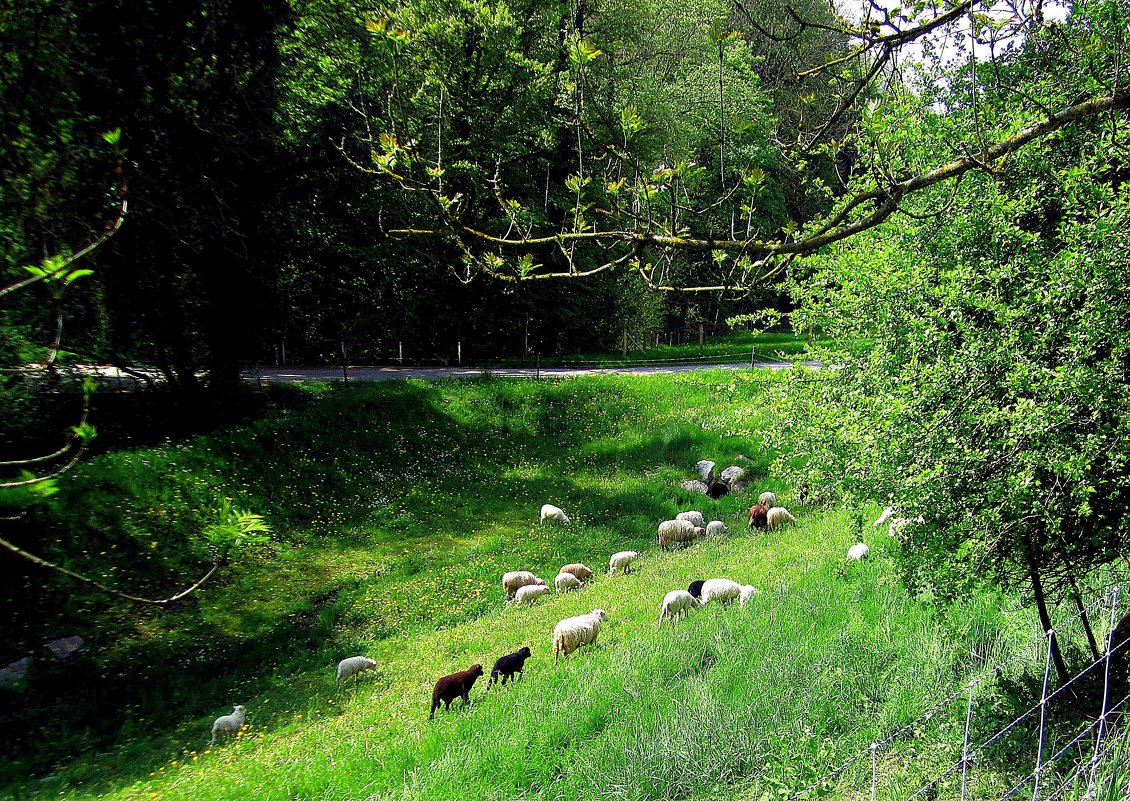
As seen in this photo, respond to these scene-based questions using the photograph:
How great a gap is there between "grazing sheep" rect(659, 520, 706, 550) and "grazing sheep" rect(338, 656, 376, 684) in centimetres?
779

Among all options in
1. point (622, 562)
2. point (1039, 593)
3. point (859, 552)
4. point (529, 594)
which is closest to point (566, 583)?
point (529, 594)

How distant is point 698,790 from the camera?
5.23 meters

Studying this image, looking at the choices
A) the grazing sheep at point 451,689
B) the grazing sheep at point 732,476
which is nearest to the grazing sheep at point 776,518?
the grazing sheep at point 732,476

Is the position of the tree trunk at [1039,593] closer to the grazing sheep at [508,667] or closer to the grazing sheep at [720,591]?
the grazing sheep at [720,591]

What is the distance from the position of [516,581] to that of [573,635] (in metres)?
4.48

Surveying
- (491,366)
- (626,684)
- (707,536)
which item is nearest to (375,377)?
(491,366)

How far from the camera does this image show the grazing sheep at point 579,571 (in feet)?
46.2

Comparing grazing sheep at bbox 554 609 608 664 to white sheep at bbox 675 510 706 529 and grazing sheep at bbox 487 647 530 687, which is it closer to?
grazing sheep at bbox 487 647 530 687

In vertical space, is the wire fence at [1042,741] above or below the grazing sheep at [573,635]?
above

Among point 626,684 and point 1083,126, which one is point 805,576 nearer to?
point 626,684

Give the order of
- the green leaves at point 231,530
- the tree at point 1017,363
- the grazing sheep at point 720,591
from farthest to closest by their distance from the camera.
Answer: the grazing sheep at point 720,591 → the tree at point 1017,363 → the green leaves at point 231,530

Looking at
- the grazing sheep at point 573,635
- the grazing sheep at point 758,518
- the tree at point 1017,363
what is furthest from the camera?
the grazing sheep at point 758,518

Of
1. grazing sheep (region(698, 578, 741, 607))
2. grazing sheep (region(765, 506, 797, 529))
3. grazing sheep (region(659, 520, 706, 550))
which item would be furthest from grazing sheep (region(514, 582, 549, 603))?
grazing sheep (region(765, 506, 797, 529))

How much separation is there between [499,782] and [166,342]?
49.9ft
